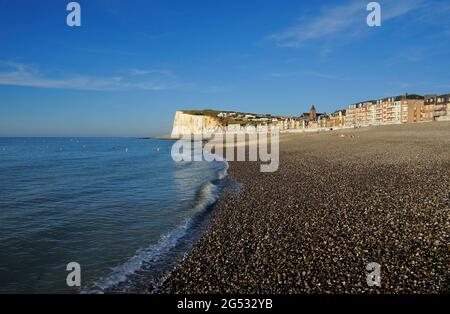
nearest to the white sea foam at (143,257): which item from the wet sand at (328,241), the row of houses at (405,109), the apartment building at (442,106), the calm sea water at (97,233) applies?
the calm sea water at (97,233)

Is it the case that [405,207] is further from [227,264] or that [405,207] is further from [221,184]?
[221,184]

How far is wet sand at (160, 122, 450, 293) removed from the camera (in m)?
7.40

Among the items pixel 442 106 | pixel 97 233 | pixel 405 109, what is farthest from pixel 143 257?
pixel 405 109

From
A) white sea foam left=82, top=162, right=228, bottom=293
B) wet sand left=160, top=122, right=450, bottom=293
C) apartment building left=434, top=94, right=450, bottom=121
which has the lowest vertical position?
white sea foam left=82, top=162, right=228, bottom=293

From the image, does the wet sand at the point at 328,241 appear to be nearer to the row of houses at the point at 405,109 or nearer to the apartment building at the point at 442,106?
A: the row of houses at the point at 405,109

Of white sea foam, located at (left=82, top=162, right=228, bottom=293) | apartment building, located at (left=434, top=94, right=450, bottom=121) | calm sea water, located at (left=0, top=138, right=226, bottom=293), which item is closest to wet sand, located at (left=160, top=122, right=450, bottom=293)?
white sea foam, located at (left=82, top=162, right=228, bottom=293)

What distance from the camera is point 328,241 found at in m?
9.65

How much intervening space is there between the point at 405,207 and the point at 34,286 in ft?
43.2

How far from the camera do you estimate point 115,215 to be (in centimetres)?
1617

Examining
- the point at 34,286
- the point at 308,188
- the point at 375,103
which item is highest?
the point at 375,103

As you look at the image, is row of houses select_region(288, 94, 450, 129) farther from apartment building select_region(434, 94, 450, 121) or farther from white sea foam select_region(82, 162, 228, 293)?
white sea foam select_region(82, 162, 228, 293)

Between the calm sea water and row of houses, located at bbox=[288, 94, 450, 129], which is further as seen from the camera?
row of houses, located at bbox=[288, 94, 450, 129]

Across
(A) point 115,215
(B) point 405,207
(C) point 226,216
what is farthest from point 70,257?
(B) point 405,207

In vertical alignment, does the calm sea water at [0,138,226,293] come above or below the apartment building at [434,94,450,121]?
below
